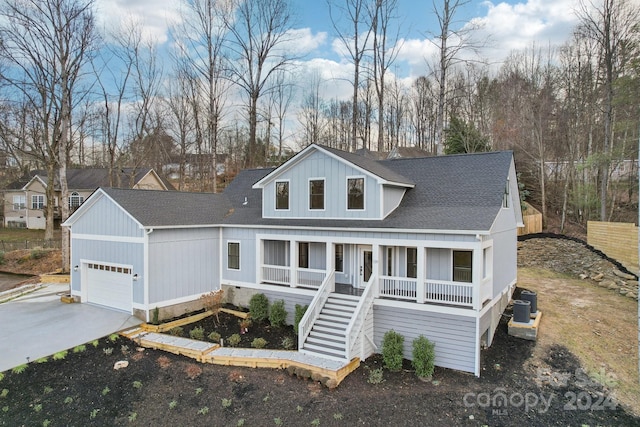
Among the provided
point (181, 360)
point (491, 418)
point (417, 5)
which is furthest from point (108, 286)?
point (417, 5)

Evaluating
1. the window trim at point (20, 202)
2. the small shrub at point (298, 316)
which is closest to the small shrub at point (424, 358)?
the small shrub at point (298, 316)

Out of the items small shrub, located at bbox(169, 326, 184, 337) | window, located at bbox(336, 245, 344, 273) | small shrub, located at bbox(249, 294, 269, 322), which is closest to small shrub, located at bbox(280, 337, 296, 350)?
small shrub, located at bbox(249, 294, 269, 322)

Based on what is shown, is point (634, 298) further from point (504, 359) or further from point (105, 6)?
point (105, 6)

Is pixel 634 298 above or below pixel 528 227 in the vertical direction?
below

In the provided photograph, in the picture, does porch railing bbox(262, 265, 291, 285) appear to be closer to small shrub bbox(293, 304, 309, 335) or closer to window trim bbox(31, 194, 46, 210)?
small shrub bbox(293, 304, 309, 335)

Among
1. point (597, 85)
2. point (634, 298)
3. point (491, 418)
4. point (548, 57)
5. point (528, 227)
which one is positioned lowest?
point (491, 418)

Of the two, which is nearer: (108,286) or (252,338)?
(252,338)

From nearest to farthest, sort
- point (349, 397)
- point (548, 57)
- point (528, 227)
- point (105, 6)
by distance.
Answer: point (349, 397), point (105, 6), point (528, 227), point (548, 57)

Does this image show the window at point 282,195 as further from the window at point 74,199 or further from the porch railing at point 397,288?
the window at point 74,199
